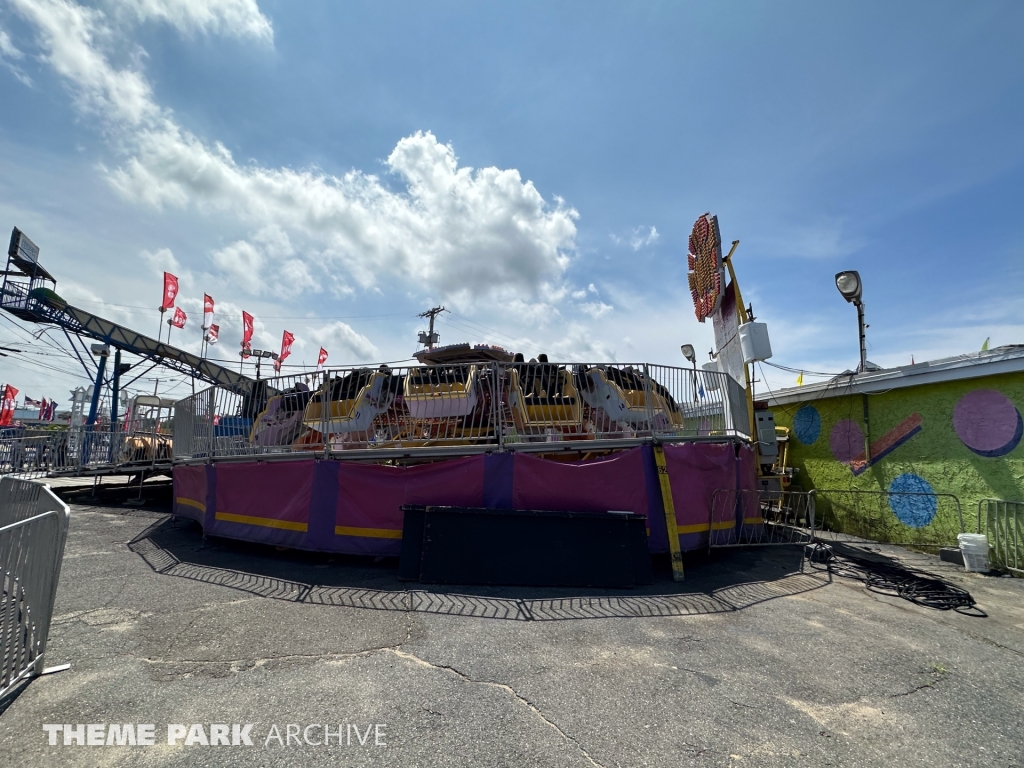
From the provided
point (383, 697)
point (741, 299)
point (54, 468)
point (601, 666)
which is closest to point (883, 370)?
point (741, 299)

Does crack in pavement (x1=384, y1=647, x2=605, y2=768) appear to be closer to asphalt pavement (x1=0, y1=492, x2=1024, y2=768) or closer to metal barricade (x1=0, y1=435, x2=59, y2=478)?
asphalt pavement (x1=0, y1=492, x2=1024, y2=768)

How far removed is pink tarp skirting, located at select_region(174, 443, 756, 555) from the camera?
6.42 m

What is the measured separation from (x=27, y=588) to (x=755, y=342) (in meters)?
9.83

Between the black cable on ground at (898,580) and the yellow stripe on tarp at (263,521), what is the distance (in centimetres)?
760

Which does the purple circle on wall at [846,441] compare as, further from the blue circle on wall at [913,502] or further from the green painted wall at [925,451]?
the blue circle on wall at [913,502]

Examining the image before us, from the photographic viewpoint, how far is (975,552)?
6.96 meters

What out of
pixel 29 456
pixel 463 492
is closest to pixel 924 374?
pixel 463 492

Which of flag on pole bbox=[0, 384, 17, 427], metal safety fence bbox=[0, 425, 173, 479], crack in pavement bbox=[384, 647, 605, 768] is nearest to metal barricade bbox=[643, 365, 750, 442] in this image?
crack in pavement bbox=[384, 647, 605, 768]

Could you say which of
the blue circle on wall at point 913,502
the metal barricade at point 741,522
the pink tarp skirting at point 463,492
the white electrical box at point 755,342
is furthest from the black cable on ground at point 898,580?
the white electrical box at point 755,342

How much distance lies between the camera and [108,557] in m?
6.75

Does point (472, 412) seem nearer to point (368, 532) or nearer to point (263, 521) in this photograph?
point (368, 532)

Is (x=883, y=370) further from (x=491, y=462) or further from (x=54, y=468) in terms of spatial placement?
(x=54, y=468)

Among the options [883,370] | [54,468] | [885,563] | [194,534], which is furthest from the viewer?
[54,468]

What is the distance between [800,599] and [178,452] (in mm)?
10729
